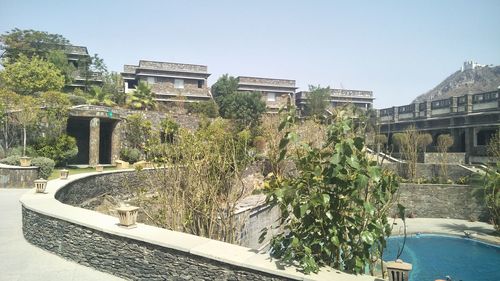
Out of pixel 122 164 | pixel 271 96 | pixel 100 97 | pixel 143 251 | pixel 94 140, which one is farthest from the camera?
pixel 271 96

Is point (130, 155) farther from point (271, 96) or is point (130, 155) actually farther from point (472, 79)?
point (472, 79)

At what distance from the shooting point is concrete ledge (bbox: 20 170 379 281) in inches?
163

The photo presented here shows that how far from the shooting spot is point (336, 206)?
14.1 ft

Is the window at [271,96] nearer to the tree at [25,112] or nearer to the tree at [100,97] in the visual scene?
the tree at [100,97]

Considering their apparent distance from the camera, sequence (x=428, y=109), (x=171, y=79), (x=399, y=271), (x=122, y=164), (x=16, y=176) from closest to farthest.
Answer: (x=399, y=271)
(x=16, y=176)
(x=122, y=164)
(x=428, y=109)
(x=171, y=79)

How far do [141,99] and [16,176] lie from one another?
1803 cm


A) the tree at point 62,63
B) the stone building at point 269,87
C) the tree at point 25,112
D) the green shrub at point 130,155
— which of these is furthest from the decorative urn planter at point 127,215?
the stone building at point 269,87

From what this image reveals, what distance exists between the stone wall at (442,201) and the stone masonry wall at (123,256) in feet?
58.8

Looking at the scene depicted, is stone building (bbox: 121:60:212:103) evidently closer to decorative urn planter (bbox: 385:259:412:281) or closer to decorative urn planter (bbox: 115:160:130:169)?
decorative urn planter (bbox: 115:160:130:169)

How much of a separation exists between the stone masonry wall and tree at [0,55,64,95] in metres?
25.1

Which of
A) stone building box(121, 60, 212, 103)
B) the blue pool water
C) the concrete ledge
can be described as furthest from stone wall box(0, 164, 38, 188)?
stone building box(121, 60, 212, 103)

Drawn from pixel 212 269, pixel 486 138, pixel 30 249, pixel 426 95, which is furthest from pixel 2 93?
pixel 426 95

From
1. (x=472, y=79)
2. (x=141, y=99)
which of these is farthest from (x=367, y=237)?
(x=472, y=79)

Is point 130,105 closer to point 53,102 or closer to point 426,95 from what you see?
point 53,102
